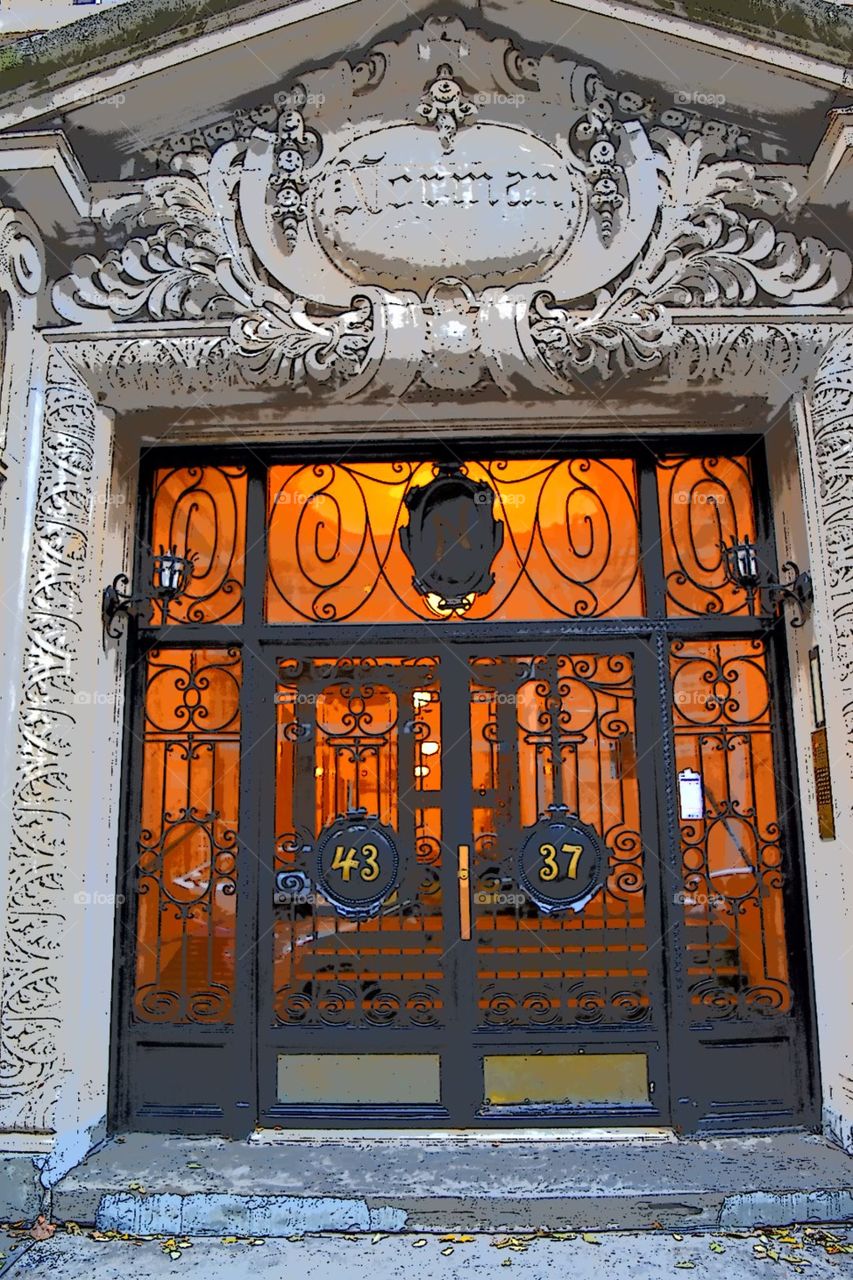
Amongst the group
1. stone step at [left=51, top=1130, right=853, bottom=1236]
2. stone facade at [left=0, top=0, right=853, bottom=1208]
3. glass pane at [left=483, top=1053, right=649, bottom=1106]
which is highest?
stone facade at [left=0, top=0, right=853, bottom=1208]

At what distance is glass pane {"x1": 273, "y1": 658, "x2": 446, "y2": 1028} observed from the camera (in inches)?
197

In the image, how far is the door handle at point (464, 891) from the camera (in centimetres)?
502

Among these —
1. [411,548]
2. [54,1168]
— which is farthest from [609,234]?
[54,1168]

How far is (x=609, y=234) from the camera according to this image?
5.00 meters

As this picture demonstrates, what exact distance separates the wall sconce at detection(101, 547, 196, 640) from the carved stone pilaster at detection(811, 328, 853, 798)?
3505 millimetres

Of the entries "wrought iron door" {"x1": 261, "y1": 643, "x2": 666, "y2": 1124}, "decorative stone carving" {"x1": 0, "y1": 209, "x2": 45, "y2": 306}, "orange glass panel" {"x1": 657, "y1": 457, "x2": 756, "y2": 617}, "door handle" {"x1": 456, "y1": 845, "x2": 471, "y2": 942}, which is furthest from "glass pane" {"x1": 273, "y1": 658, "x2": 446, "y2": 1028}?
"decorative stone carving" {"x1": 0, "y1": 209, "x2": 45, "y2": 306}

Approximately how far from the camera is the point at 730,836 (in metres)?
5.10

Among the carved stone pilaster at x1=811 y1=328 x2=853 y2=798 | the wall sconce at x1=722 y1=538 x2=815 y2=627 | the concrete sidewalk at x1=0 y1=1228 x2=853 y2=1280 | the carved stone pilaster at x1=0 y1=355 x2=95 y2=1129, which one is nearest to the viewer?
the concrete sidewalk at x1=0 y1=1228 x2=853 y2=1280

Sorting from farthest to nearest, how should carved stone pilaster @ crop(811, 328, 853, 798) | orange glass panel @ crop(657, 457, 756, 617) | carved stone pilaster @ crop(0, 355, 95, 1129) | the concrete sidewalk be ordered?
orange glass panel @ crop(657, 457, 756, 617) → carved stone pilaster @ crop(811, 328, 853, 798) → carved stone pilaster @ crop(0, 355, 95, 1129) → the concrete sidewalk

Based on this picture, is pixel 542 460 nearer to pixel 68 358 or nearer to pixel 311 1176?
pixel 68 358

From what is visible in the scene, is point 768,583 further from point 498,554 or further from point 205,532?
point 205,532

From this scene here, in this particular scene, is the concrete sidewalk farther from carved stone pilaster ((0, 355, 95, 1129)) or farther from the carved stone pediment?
the carved stone pediment

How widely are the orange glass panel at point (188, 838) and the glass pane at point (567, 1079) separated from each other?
4.87 feet

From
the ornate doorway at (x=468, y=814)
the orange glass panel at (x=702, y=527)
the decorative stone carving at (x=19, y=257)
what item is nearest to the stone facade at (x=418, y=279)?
the decorative stone carving at (x=19, y=257)
